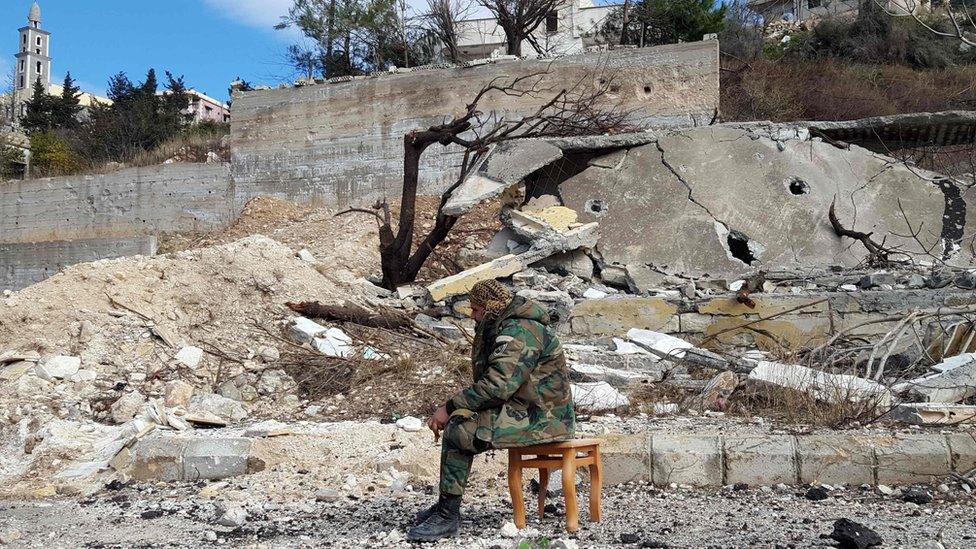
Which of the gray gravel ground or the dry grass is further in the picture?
the dry grass

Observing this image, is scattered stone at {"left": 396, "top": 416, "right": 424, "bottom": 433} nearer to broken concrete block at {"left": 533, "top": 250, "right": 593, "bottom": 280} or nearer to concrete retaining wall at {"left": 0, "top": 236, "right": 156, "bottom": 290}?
broken concrete block at {"left": 533, "top": 250, "right": 593, "bottom": 280}

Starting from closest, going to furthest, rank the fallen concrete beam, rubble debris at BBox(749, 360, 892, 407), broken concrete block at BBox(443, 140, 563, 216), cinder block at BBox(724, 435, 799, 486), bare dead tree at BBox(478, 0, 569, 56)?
cinder block at BBox(724, 435, 799, 486) < rubble debris at BBox(749, 360, 892, 407) < the fallen concrete beam < broken concrete block at BBox(443, 140, 563, 216) < bare dead tree at BBox(478, 0, 569, 56)

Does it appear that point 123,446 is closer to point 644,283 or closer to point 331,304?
point 331,304

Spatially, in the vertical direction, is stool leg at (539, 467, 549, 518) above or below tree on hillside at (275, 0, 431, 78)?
below

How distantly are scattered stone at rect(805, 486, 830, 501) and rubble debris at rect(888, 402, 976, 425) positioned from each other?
3.81 feet

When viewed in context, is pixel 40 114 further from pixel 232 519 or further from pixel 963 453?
pixel 963 453

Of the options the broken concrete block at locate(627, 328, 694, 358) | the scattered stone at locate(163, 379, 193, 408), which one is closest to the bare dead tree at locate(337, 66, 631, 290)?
the broken concrete block at locate(627, 328, 694, 358)

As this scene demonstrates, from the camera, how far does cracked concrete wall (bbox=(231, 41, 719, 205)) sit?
51.0 feet

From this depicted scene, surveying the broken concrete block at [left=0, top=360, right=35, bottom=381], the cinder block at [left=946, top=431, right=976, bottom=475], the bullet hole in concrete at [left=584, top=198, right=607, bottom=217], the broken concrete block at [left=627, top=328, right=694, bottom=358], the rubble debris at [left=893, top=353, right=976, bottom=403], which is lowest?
the cinder block at [left=946, top=431, right=976, bottom=475]

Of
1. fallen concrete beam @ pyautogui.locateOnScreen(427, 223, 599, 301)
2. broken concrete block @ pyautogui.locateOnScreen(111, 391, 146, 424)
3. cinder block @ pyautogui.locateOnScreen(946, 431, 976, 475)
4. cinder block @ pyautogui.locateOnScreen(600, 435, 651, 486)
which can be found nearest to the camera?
cinder block @ pyautogui.locateOnScreen(946, 431, 976, 475)

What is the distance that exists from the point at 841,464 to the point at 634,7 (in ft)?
73.9

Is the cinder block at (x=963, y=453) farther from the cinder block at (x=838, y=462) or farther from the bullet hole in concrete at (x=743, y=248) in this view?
the bullet hole in concrete at (x=743, y=248)

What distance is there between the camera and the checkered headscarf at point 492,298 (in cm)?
391

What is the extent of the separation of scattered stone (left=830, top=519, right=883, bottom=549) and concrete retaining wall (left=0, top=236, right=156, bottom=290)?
14278 millimetres
